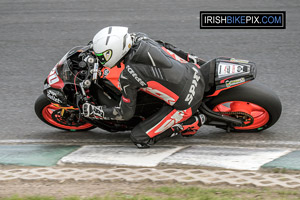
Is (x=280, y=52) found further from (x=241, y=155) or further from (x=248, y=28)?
(x=241, y=155)

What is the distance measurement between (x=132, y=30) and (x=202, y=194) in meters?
5.87

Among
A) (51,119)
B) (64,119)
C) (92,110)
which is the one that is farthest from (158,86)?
(51,119)

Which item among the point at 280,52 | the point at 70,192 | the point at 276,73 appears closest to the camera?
the point at 70,192

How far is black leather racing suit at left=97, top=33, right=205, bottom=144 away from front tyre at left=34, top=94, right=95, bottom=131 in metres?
0.79

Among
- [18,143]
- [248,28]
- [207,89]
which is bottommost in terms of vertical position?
[18,143]

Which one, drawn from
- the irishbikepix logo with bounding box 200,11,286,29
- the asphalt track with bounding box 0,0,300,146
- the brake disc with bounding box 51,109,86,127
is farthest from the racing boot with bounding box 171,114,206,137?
the irishbikepix logo with bounding box 200,11,286,29

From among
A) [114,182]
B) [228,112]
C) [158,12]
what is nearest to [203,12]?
[158,12]

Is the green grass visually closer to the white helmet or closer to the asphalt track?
the white helmet

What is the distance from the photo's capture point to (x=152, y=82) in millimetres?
5238

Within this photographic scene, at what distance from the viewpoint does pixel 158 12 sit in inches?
416

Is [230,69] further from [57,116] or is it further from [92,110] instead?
[57,116]

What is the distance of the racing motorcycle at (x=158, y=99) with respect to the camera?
5.50 meters

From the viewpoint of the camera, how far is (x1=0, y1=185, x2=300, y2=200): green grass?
432 cm

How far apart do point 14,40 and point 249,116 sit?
535cm
